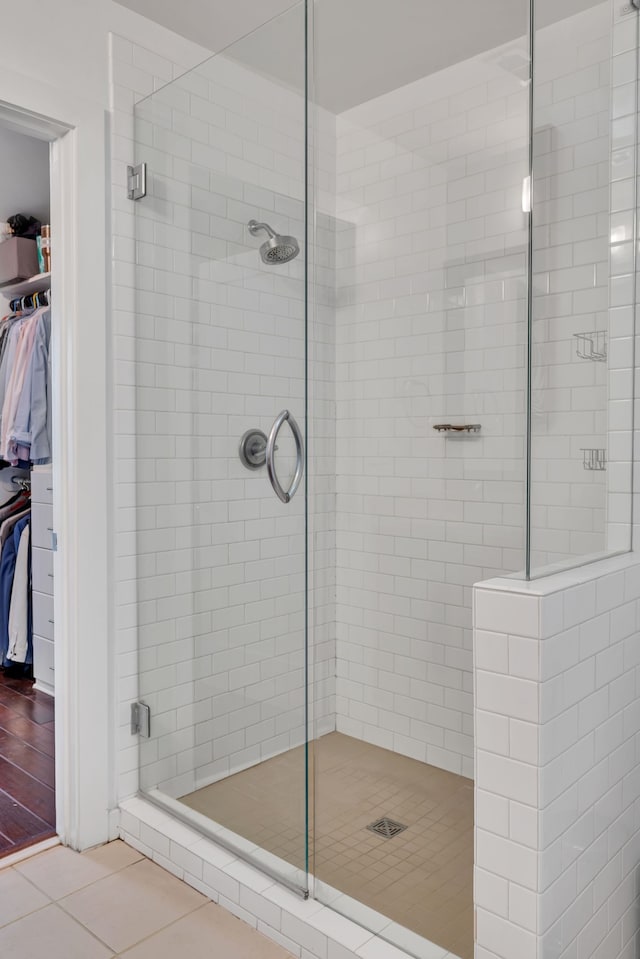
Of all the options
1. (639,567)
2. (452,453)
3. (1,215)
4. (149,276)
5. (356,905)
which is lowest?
(356,905)

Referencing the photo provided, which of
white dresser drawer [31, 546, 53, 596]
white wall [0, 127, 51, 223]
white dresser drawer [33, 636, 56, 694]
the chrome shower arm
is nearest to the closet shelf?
white wall [0, 127, 51, 223]

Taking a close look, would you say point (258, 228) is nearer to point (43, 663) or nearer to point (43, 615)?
point (43, 615)

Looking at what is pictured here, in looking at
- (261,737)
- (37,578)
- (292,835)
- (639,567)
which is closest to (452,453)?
(639,567)

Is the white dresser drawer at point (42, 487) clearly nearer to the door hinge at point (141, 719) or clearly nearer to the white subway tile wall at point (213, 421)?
the white subway tile wall at point (213, 421)

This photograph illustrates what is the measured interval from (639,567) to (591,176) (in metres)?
0.94

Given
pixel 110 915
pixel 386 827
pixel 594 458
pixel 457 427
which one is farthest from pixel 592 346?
pixel 110 915

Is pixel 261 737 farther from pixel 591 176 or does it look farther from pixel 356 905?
pixel 591 176

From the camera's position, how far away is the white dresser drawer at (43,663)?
3.63 metres

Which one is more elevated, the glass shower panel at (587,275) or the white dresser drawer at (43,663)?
the glass shower panel at (587,275)

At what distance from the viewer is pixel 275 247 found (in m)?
1.94

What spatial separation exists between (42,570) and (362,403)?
2.18 m

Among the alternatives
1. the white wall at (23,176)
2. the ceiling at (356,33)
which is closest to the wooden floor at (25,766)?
the ceiling at (356,33)

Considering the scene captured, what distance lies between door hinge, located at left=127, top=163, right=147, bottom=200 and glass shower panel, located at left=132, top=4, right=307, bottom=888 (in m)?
0.03

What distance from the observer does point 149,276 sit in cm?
227
